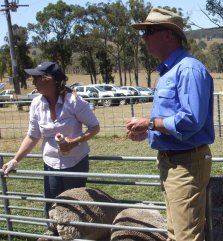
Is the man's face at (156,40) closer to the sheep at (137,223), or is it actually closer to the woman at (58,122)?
the woman at (58,122)

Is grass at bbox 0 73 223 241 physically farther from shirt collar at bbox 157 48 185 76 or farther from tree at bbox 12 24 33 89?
tree at bbox 12 24 33 89

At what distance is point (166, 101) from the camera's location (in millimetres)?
3076

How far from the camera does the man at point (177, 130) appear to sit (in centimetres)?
301

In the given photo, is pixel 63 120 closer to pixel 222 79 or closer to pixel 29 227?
pixel 29 227

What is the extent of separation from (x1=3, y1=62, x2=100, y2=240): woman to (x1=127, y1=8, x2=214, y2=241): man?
1.31 meters

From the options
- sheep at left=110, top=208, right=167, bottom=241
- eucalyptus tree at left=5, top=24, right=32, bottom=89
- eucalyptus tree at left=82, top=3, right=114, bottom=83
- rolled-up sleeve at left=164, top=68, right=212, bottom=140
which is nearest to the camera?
rolled-up sleeve at left=164, top=68, right=212, bottom=140

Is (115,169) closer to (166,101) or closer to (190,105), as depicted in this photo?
(166,101)

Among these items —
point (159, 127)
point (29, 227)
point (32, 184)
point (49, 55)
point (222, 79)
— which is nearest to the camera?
point (159, 127)

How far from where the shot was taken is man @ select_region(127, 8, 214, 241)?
3010mm

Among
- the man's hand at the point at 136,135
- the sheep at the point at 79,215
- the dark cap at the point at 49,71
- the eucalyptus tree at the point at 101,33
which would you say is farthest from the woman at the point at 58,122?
the eucalyptus tree at the point at 101,33

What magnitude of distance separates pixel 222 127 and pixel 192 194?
11.9m

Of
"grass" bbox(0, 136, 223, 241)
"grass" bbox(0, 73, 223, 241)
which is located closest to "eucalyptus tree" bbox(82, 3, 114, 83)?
"grass" bbox(0, 73, 223, 241)

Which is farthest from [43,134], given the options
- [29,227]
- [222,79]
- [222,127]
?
[222,79]

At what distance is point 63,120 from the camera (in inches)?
177
